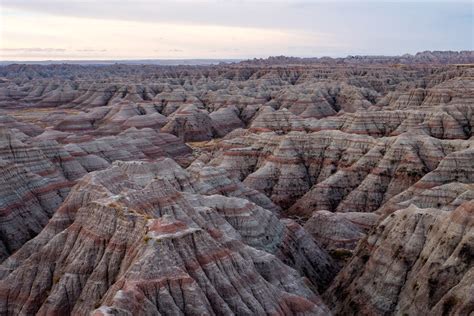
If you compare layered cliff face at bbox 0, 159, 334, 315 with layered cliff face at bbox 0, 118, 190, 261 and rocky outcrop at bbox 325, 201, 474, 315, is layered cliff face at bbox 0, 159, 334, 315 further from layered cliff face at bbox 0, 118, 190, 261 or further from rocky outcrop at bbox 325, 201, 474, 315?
layered cliff face at bbox 0, 118, 190, 261

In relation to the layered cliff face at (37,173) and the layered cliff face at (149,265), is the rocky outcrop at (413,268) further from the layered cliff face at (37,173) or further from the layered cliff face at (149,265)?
the layered cliff face at (37,173)

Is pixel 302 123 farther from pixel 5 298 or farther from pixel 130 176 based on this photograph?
pixel 5 298

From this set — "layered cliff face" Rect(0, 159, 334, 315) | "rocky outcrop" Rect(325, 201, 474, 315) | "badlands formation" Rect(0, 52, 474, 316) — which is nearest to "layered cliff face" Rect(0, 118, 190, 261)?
"badlands formation" Rect(0, 52, 474, 316)

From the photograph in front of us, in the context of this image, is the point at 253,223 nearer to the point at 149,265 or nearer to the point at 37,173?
the point at 149,265

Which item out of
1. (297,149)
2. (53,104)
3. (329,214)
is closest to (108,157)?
(297,149)

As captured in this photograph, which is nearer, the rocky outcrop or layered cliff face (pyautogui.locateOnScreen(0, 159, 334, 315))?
layered cliff face (pyautogui.locateOnScreen(0, 159, 334, 315))

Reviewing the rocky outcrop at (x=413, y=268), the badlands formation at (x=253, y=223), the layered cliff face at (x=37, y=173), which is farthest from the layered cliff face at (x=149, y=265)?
the layered cliff face at (x=37, y=173)

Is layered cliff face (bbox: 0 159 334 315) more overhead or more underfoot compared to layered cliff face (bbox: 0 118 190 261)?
more overhead
